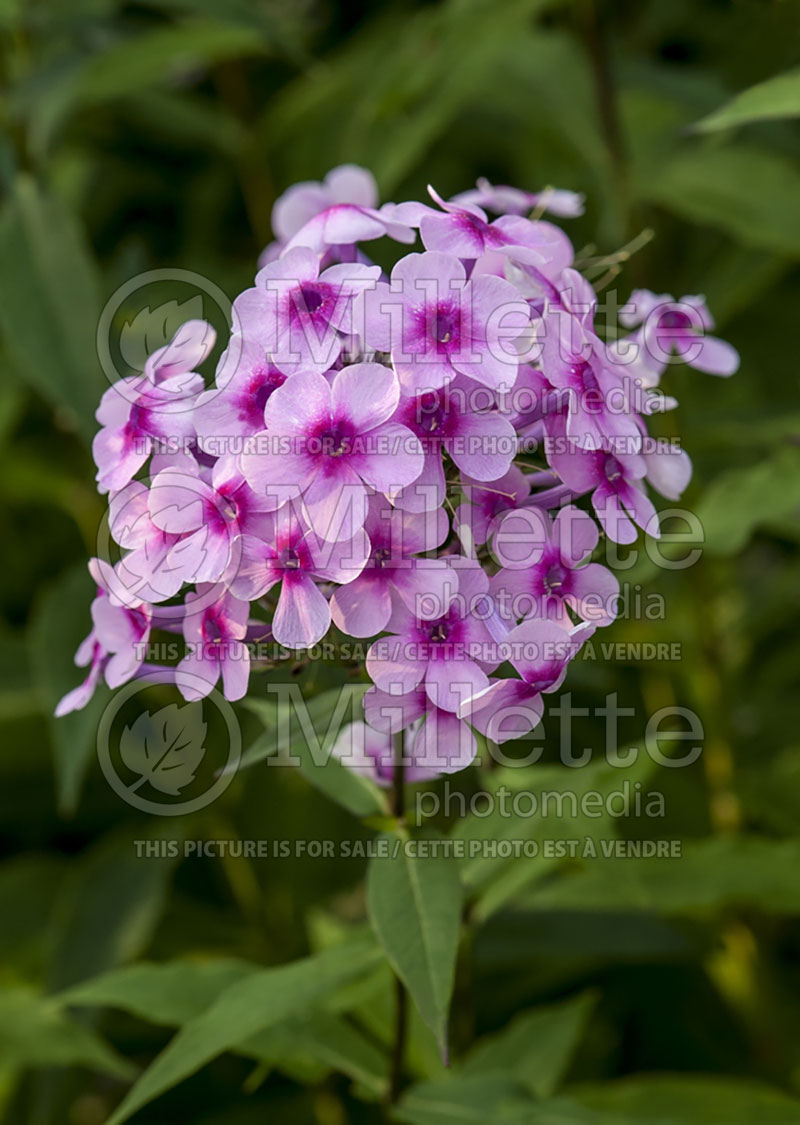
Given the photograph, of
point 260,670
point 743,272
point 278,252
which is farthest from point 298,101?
point 260,670

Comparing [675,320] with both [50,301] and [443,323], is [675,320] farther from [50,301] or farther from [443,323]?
[50,301]

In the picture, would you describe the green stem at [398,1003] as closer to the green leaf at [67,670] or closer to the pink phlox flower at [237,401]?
the pink phlox flower at [237,401]

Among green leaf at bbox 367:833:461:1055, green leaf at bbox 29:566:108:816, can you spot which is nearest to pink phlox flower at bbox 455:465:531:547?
green leaf at bbox 367:833:461:1055

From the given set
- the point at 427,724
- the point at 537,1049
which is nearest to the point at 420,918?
the point at 427,724

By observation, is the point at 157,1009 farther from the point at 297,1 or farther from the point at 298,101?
the point at 297,1

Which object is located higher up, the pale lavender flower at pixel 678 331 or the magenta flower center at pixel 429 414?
the pale lavender flower at pixel 678 331

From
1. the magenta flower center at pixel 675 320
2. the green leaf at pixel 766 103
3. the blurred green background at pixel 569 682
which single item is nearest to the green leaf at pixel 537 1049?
the blurred green background at pixel 569 682
